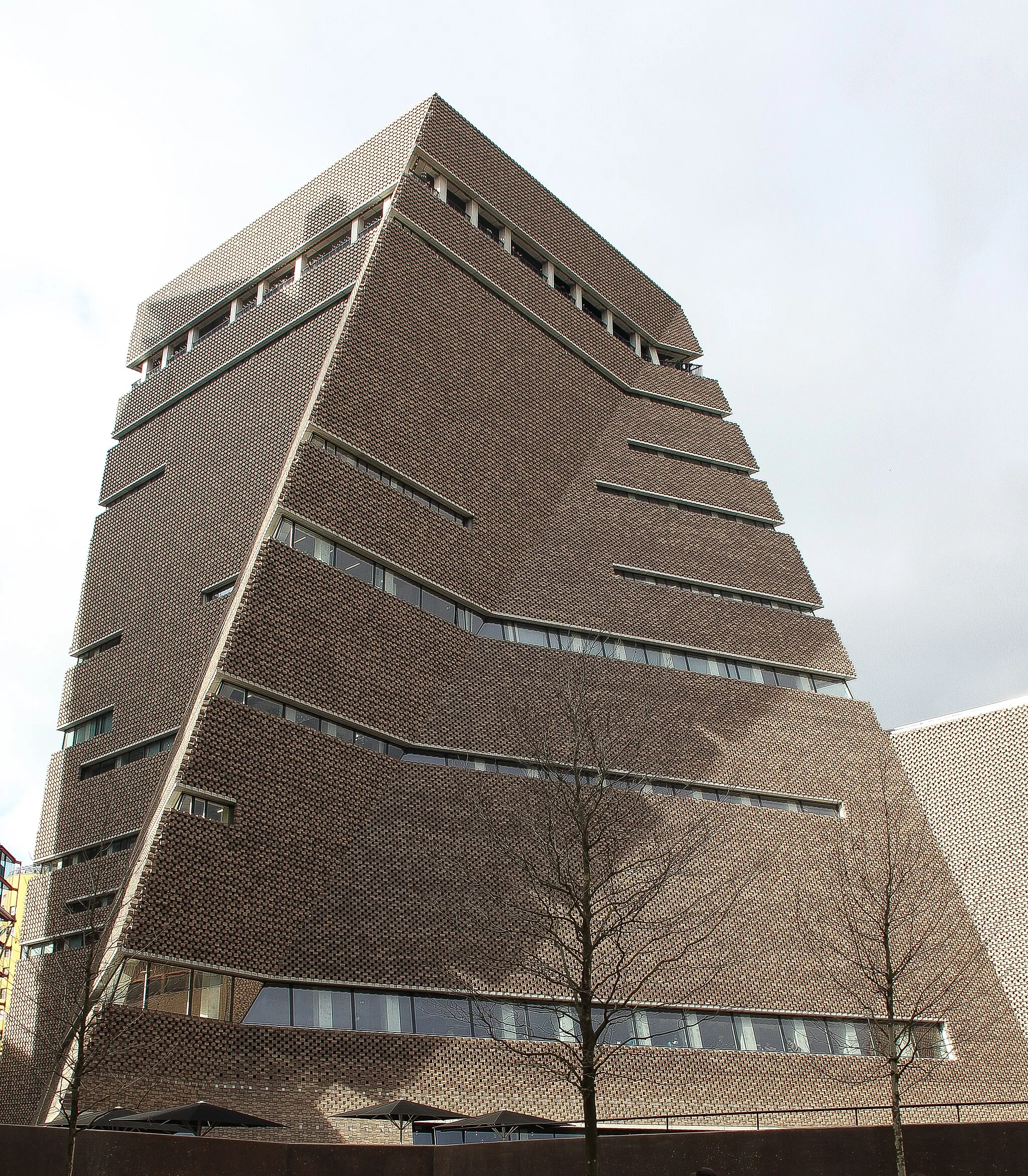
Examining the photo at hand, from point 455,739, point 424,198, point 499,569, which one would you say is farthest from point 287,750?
point 424,198

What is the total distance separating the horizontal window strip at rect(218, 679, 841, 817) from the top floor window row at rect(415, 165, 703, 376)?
21634 mm

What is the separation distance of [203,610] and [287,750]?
285 inches

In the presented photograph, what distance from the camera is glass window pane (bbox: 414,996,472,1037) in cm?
2680

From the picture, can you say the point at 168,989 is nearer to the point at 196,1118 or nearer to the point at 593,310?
the point at 196,1118

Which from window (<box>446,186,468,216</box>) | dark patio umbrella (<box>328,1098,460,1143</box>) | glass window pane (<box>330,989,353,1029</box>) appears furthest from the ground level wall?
window (<box>446,186,468,216</box>)

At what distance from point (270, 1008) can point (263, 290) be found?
28.2 meters

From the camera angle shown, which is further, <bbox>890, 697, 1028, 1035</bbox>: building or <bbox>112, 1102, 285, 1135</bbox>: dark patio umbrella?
<bbox>890, 697, 1028, 1035</bbox>: building

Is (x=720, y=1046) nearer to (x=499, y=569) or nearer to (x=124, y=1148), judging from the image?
(x=499, y=569)

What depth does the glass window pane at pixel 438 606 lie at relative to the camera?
108 feet

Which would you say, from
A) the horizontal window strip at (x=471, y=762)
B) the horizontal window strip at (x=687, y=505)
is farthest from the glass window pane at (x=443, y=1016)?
the horizontal window strip at (x=687, y=505)

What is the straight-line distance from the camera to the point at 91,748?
35344 mm

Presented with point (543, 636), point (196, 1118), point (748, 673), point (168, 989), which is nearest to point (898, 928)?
point (748, 673)

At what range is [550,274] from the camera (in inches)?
1799

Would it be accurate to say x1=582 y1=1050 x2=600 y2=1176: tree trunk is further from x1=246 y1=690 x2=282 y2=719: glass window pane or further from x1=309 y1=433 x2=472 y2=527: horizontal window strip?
x1=309 y1=433 x2=472 y2=527: horizontal window strip
